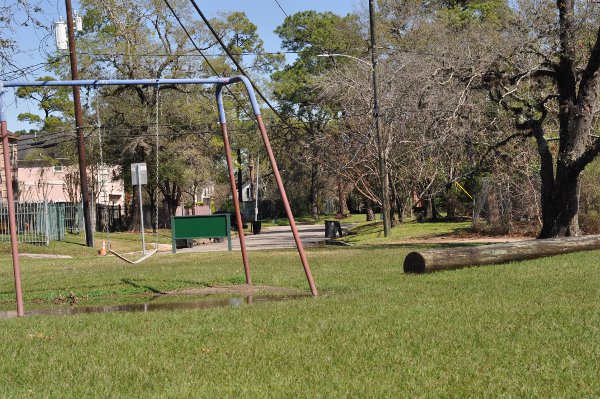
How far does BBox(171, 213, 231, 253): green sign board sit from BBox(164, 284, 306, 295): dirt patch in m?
9.91

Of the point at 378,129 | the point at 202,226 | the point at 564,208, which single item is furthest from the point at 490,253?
the point at 378,129

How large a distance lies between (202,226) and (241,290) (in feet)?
37.0

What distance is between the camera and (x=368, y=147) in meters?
40.1

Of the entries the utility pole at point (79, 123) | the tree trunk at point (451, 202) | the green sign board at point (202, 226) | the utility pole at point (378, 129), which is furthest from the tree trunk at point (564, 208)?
the utility pole at point (79, 123)

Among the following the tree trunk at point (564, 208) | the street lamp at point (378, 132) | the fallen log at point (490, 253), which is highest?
the street lamp at point (378, 132)

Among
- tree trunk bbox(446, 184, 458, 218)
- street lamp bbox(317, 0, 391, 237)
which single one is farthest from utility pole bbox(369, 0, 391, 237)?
tree trunk bbox(446, 184, 458, 218)

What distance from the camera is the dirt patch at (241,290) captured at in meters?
14.2

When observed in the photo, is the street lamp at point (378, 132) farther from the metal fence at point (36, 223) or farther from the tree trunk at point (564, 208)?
the metal fence at point (36, 223)

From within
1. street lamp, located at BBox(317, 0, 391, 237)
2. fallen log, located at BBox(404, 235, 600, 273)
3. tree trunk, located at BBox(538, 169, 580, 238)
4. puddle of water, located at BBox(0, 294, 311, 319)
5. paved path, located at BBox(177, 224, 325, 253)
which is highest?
street lamp, located at BBox(317, 0, 391, 237)

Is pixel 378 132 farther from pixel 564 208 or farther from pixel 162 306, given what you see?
pixel 162 306

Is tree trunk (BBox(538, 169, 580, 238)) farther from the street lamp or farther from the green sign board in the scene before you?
the street lamp

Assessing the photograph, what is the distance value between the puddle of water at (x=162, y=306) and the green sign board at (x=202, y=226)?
451 inches

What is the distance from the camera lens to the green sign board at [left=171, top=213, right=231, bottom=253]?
25.3m

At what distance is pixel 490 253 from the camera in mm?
16609
